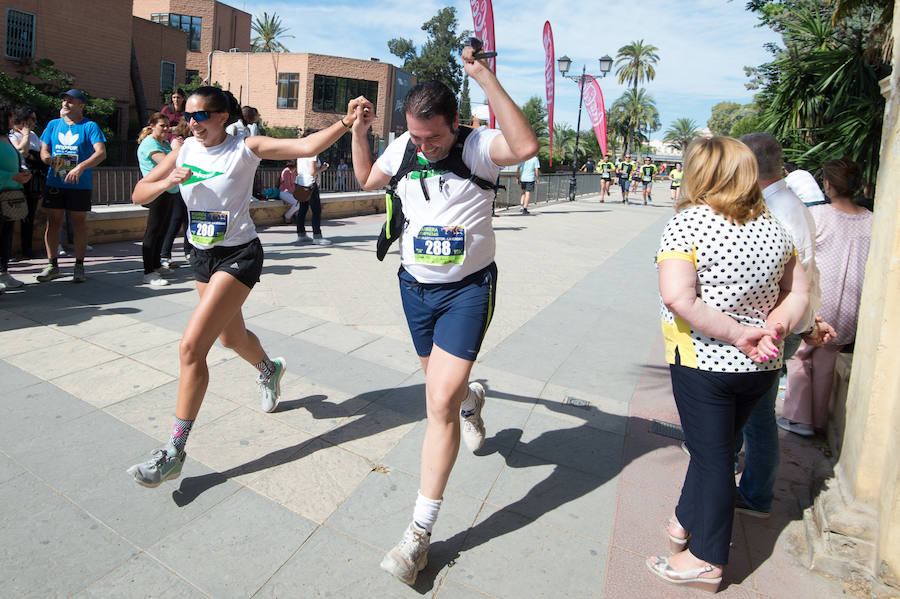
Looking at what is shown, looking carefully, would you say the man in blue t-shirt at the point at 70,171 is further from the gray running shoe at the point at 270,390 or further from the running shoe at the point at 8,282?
the gray running shoe at the point at 270,390

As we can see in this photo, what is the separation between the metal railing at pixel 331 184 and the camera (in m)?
10.5

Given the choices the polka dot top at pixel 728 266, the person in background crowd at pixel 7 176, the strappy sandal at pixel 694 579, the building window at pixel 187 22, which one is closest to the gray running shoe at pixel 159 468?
the strappy sandal at pixel 694 579

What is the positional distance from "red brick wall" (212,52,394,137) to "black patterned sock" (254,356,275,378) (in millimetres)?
45307

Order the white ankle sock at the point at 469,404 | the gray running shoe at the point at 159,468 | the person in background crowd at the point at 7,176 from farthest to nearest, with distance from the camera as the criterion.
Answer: the person in background crowd at the point at 7,176 < the white ankle sock at the point at 469,404 < the gray running shoe at the point at 159,468

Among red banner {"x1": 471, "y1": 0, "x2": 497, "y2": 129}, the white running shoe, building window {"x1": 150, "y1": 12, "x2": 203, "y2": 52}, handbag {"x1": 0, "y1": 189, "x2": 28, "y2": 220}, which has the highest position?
building window {"x1": 150, "y1": 12, "x2": 203, "y2": 52}

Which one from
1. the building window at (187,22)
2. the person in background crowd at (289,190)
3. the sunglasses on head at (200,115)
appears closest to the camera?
the sunglasses on head at (200,115)

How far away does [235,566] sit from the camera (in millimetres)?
2463

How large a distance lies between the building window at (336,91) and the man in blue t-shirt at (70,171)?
1653 inches

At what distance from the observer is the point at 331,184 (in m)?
16.1

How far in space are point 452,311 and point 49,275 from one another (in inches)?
226

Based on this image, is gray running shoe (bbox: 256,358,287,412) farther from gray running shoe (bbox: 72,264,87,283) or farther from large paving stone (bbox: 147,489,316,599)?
gray running shoe (bbox: 72,264,87,283)

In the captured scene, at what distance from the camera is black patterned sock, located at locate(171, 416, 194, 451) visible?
9.78ft

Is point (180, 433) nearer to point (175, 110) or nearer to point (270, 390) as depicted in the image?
point (270, 390)

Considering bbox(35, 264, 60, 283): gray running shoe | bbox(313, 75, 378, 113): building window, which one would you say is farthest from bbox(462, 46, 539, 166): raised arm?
bbox(313, 75, 378, 113): building window
